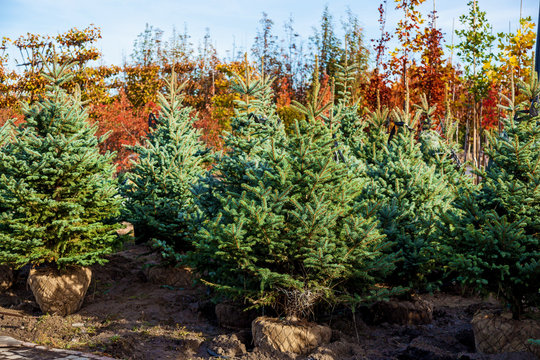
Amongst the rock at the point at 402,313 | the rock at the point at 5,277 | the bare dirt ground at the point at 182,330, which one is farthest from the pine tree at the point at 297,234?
the rock at the point at 5,277

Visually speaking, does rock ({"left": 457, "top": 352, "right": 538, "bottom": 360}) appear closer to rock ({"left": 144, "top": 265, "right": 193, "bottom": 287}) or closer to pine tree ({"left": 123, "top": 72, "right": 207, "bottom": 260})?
pine tree ({"left": 123, "top": 72, "right": 207, "bottom": 260})

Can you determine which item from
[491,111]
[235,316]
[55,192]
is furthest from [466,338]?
[491,111]

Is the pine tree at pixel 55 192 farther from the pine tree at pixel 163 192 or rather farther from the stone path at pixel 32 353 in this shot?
the stone path at pixel 32 353

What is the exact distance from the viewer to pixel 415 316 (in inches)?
257

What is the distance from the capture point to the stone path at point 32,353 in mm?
5309

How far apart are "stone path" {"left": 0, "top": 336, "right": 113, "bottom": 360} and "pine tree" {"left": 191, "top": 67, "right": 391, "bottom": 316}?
170 centimetres

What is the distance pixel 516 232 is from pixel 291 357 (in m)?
2.64

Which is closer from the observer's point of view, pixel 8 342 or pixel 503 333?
pixel 503 333

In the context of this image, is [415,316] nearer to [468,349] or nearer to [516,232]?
[468,349]

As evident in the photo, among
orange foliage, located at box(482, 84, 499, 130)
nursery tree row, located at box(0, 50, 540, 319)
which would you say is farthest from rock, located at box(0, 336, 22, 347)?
orange foliage, located at box(482, 84, 499, 130)

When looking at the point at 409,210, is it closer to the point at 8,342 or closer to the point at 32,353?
the point at 32,353

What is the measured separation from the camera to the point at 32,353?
18.0 ft

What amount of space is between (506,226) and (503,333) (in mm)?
1224

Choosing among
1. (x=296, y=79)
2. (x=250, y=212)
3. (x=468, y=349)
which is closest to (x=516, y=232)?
(x=468, y=349)
